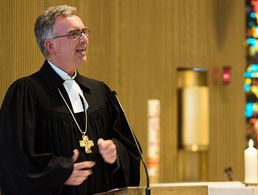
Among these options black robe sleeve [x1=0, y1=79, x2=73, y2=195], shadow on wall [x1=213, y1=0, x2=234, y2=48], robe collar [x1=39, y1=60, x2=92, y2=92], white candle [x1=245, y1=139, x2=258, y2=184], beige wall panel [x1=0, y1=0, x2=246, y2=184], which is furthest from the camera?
shadow on wall [x1=213, y1=0, x2=234, y2=48]

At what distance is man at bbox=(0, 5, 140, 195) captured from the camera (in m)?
3.26

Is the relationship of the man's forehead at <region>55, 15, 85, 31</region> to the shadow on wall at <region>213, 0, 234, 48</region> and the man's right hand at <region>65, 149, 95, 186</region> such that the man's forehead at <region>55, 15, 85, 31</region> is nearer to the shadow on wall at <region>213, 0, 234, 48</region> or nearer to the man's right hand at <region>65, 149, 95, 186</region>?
the man's right hand at <region>65, 149, 95, 186</region>

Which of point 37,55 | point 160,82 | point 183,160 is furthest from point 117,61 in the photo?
point 183,160

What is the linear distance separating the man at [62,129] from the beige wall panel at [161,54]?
2.42 meters

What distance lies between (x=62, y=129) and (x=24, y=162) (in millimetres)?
347

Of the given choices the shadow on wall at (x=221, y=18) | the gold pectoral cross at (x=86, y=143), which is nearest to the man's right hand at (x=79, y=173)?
the gold pectoral cross at (x=86, y=143)

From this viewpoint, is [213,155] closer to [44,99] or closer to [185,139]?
[185,139]

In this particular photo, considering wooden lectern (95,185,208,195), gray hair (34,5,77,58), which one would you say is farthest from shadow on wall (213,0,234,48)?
wooden lectern (95,185,208,195)

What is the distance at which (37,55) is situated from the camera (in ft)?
20.4

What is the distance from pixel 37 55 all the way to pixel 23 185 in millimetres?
3095

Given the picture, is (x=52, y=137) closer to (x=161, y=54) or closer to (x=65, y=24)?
(x=65, y=24)

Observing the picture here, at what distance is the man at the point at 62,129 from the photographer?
326cm

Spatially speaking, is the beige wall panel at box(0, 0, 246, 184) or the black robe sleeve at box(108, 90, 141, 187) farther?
the beige wall panel at box(0, 0, 246, 184)

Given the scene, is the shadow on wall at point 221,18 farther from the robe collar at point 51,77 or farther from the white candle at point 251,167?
the robe collar at point 51,77
